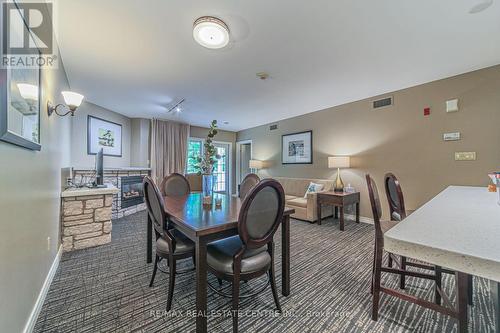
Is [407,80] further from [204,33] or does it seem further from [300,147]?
[204,33]

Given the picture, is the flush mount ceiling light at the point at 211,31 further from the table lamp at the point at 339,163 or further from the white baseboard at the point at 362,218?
the white baseboard at the point at 362,218

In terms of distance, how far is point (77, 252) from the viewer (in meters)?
2.64

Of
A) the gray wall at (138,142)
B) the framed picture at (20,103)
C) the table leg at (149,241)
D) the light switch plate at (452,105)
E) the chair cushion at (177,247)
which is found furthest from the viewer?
the gray wall at (138,142)

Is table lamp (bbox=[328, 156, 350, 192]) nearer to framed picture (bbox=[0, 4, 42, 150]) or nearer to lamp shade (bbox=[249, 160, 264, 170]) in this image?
lamp shade (bbox=[249, 160, 264, 170])

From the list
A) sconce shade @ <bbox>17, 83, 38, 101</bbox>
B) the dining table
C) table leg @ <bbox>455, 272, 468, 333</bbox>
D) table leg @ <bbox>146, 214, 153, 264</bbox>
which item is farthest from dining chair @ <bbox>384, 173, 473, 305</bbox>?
sconce shade @ <bbox>17, 83, 38, 101</bbox>

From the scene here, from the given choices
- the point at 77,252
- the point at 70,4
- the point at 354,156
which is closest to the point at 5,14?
the point at 70,4

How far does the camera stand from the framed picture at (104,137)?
4.32 meters

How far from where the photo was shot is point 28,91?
138cm

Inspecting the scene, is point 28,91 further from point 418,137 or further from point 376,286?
point 418,137

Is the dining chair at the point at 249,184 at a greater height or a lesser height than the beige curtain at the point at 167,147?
lesser

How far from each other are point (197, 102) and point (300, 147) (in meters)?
2.80

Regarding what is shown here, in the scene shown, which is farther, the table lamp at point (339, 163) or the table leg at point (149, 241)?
the table lamp at point (339, 163)

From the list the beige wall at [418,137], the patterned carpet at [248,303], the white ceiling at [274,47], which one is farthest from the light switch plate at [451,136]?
the patterned carpet at [248,303]

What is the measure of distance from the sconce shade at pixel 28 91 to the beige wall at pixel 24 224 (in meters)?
0.34
